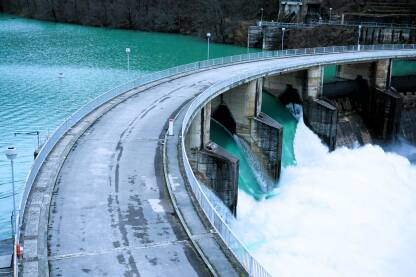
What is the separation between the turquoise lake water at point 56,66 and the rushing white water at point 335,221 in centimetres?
1264

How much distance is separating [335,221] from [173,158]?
36.9 feet

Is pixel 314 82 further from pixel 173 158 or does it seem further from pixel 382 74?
pixel 173 158

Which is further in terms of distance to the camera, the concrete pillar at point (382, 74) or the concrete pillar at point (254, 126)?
the concrete pillar at point (382, 74)

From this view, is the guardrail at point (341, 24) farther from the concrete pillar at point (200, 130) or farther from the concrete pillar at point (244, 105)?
the concrete pillar at point (200, 130)

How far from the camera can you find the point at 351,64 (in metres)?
56.2

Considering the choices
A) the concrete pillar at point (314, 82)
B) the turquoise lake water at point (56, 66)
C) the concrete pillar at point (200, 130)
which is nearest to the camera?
the concrete pillar at point (200, 130)

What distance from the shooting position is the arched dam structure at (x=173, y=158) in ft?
53.6

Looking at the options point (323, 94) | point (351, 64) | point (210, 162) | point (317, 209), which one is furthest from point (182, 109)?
point (351, 64)

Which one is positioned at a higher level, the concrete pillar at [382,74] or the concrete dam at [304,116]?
the concrete pillar at [382,74]

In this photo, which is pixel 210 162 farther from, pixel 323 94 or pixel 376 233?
pixel 323 94

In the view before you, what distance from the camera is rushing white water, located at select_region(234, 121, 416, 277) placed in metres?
26.6

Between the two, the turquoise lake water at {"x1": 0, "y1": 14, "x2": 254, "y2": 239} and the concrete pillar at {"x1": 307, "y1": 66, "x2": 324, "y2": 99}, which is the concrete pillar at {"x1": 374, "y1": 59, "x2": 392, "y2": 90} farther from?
the turquoise lake water at {"x1": 0, "y1": 14, "x2": 254, "y2": 239}

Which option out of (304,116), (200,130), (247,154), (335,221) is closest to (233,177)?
(200,130)

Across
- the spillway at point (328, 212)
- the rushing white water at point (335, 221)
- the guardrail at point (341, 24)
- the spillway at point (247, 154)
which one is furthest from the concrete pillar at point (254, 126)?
the guardrail at point (341, 24)
